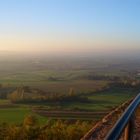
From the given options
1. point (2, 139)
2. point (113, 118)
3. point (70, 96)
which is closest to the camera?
point (113, 118)

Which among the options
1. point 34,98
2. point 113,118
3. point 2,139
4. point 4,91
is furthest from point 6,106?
point 113,118

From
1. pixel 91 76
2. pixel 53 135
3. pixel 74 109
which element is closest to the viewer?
pixel 53 135

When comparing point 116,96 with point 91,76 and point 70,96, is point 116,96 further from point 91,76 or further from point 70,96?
point 91,76

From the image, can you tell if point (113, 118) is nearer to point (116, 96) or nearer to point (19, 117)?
point (19, 117)

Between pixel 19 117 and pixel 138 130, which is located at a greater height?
pixel 138 130

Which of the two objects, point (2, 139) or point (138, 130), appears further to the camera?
point (2, 139)

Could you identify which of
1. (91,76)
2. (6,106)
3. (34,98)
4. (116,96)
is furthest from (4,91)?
(91,76)

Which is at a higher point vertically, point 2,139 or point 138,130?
point 138,130

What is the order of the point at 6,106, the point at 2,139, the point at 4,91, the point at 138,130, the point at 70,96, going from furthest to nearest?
the point at 4,91 < the point at 70,96 < the point at 6,106 < the point at 2,139 < the point at 138,130

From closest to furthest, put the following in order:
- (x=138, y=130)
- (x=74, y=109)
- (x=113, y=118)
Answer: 1. (x=138, y=130)
2. (x=113, y=118)
3. (x=74, y=109)
